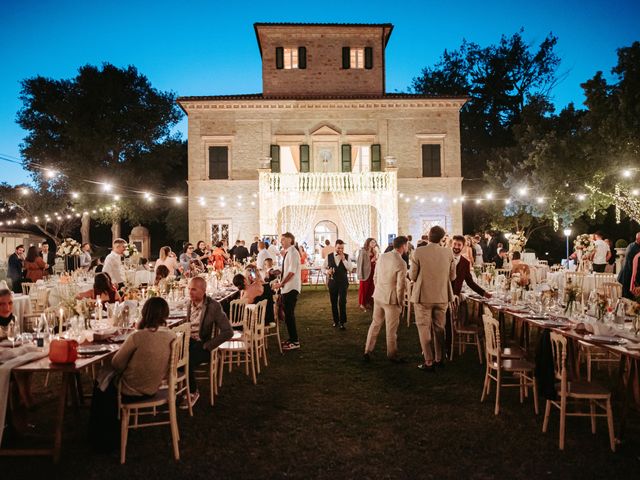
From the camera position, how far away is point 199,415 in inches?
209

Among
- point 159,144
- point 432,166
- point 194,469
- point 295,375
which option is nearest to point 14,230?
point 159,144

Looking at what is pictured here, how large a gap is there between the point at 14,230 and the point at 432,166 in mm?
23680

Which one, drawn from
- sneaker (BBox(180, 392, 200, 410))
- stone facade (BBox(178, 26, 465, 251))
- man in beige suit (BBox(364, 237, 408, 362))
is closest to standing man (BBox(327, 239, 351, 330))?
man in beige suit (BBox(364, 237, 408, 362))

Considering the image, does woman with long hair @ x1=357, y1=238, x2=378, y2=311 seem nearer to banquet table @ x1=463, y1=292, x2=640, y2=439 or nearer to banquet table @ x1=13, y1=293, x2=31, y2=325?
banquet table @ x1=463, y1=292, x2=640, y2=439

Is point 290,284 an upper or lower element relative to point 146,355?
upper

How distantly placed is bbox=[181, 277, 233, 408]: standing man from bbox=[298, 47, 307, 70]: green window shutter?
61.2 feet

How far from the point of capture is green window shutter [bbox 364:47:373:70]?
74.8 feet

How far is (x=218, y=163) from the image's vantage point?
21.8 m

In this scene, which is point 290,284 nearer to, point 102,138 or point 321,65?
point 321,65

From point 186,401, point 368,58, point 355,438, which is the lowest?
point 355,438

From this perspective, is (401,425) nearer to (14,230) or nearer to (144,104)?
(144,104)

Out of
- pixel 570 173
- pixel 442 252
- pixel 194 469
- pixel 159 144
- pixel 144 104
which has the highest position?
pixel 144 104

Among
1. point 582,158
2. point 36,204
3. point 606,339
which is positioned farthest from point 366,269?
point 36,204

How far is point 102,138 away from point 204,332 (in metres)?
25.8
